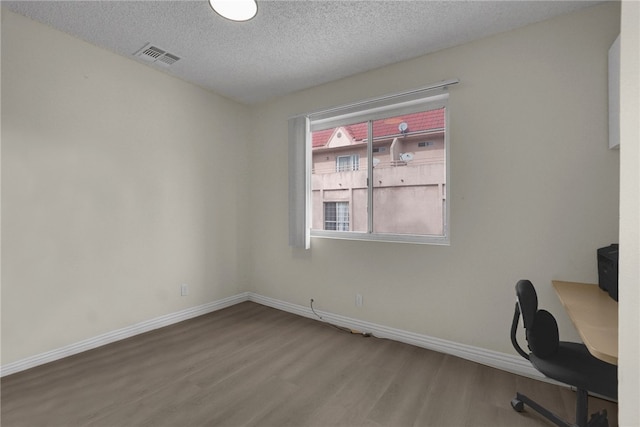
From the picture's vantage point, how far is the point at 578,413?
1.57 m

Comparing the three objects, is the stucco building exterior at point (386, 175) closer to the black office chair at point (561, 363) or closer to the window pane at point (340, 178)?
the window pane at point (340, 178)

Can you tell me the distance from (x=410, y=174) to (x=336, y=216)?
3.23 feet

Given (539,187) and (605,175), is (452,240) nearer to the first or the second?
(539,187)

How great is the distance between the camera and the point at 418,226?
2861 millimetres

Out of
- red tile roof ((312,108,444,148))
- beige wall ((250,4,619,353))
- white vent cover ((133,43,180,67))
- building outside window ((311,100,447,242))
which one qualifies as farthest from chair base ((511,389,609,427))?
white vent cover ((133,43,180,67))

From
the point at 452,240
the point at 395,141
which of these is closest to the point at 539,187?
the point at 452,240

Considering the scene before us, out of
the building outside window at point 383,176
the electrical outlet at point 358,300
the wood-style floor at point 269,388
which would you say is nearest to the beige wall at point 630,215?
the wood-style floor at point 269,388

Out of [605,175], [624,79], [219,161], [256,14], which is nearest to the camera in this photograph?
[624,79]

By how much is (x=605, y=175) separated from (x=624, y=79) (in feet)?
6.10

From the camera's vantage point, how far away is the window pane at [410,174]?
2.76 metres

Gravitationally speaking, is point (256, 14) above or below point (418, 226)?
above

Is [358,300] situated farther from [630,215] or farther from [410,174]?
[630,215]

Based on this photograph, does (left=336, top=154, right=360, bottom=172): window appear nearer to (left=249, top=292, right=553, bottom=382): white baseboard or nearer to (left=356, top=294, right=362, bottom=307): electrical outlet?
(left=356, top=294, right=362, bottom=307): electrical outlet

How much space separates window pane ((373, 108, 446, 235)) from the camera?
2762 millimetres
